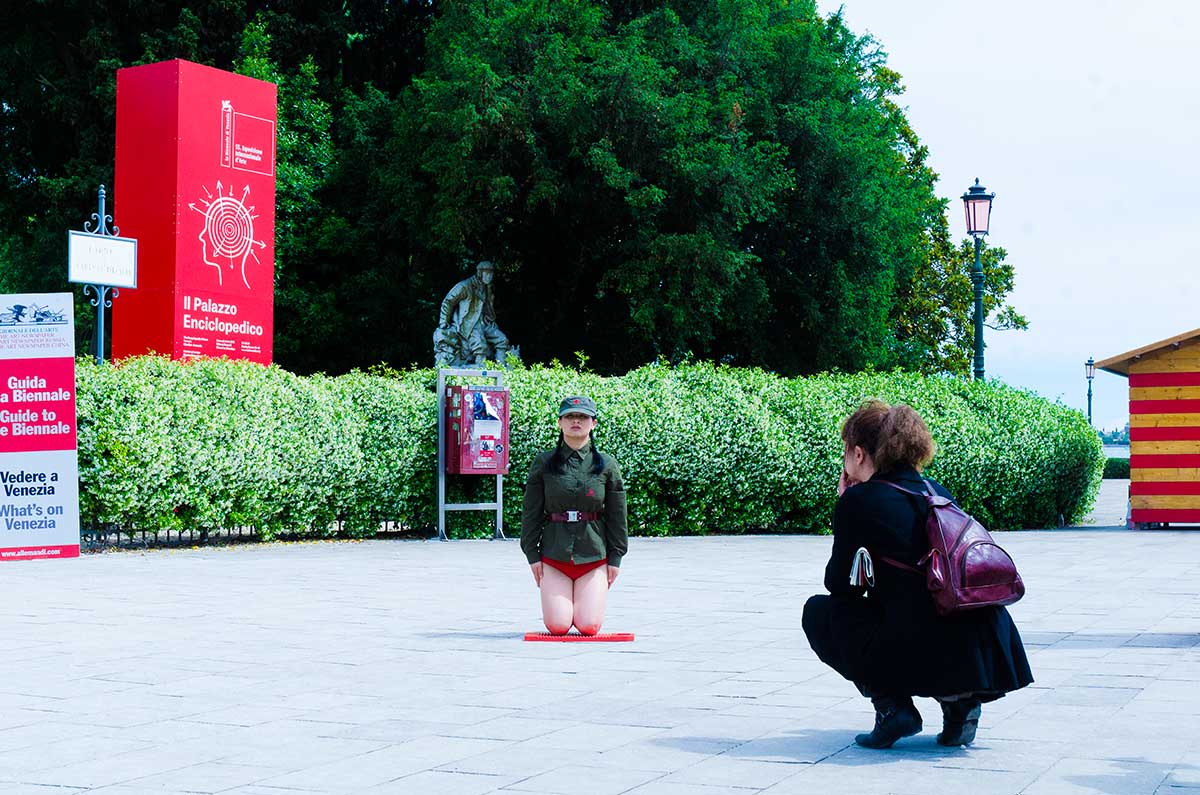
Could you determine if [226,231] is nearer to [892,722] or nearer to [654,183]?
[654,183]

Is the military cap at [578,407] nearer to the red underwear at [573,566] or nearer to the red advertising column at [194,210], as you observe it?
the red underwear at [573,566]

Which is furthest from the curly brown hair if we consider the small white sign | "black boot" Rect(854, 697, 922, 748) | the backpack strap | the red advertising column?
the red advertising column

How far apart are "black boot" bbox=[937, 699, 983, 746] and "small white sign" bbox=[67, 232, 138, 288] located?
42.4ft

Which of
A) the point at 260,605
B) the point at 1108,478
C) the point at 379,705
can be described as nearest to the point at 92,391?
the point at 260,605

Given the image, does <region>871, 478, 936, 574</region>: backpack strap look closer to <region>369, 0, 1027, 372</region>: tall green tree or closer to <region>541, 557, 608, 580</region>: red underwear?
<region>541, 557, 608, 580</region>: red underwear

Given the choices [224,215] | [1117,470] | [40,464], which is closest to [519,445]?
[224,215]

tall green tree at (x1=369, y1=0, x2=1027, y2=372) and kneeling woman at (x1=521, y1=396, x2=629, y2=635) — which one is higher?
tall green tree at (x1=369, y1=0, x2=1027, y2=372)

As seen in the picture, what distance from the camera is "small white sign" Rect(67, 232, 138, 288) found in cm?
1645

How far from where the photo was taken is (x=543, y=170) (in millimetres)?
28812

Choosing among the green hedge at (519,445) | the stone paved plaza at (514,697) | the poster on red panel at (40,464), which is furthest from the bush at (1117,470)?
the poster on red panel at (40,464)

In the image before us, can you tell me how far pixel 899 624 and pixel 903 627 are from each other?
0.07 ft

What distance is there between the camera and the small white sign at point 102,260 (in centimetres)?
1645

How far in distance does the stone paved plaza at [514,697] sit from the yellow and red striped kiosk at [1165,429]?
982 centimetres

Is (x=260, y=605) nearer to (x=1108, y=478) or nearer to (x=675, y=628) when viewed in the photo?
(x=675, y=628)
